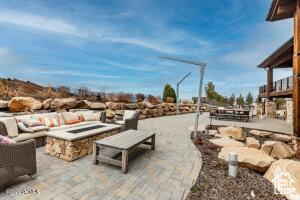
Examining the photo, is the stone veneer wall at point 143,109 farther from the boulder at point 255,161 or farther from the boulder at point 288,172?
the boulder at point 288,172

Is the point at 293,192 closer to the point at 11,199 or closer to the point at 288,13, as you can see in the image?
the point at 11,199

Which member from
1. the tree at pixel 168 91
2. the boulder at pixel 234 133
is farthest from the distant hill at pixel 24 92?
the tree at pixel 168 91

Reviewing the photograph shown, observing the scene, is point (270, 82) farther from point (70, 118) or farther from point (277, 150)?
point (70, 118)

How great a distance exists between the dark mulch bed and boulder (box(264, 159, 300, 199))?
4.7 inches

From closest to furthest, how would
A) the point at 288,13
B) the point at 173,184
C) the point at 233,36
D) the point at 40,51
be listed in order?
the point at 173,184 < the point at 288,13 < the point at 40,51 < the point at 233,36

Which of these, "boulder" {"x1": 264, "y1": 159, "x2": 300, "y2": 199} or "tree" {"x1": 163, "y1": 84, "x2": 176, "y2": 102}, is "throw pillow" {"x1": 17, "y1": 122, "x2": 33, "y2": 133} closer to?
"boulder" {"x1": 264, "y1": 159, "x2": 300, "y2": 199}

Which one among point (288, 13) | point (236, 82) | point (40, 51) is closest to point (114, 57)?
point (40, 51)

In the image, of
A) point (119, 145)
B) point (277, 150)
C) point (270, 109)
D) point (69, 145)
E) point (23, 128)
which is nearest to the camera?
point (119, 145)

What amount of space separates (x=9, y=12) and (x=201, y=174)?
762cm

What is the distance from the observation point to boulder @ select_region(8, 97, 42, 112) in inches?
204

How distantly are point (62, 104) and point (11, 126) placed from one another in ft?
8.32

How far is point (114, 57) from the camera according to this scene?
12555 mm

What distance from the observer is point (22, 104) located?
533 centimetres

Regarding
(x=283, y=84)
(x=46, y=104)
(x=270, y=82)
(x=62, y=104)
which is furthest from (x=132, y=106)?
(x=270, y=82)
